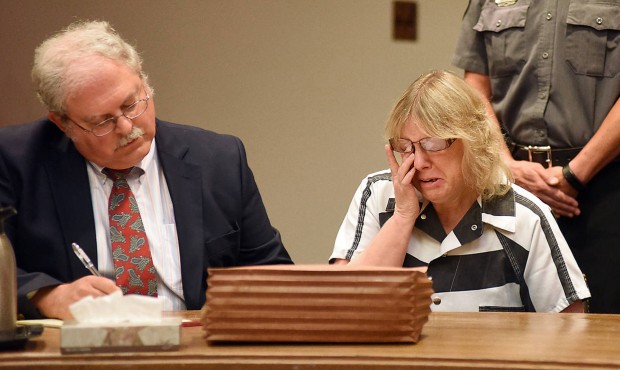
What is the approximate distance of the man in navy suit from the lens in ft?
8.50

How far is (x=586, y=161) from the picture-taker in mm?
3129

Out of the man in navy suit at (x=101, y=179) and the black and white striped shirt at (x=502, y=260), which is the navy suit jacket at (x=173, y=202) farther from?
the black and white striped shirt at (x=502, y=260)

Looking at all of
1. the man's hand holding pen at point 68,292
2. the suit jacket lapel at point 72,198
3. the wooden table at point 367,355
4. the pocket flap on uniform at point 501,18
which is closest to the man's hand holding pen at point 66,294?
the man's hand holding pen at point 68,292

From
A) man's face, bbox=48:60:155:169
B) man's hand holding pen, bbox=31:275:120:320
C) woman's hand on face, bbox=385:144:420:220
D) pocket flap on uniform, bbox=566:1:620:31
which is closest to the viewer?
man's hand holding pen, bbox=31:275:120:320

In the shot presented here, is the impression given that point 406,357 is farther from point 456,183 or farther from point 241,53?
point 241,53

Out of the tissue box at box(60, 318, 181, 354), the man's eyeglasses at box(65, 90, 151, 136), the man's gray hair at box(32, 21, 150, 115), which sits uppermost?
the man's gray hair at box(32, 21, 150, 115)

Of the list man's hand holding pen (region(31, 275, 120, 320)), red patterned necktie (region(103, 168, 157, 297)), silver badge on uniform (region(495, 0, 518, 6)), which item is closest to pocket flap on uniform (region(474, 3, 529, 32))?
silver badge on uniform (region(495, 0, 518, 6))

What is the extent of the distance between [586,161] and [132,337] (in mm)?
1854

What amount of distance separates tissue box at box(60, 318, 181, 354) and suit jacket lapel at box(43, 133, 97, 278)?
2.83 ft

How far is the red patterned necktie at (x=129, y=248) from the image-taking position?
260cm

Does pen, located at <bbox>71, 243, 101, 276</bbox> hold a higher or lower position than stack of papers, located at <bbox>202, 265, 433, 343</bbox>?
lower

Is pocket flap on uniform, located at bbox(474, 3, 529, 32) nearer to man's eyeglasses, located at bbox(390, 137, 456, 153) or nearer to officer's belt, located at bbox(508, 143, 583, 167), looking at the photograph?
officer's belt, located at bbox(508, 143, 583, 167)

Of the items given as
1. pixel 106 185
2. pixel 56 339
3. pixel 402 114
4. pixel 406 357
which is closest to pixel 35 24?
pixel 106 185

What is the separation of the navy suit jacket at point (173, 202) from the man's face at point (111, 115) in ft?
0.29
